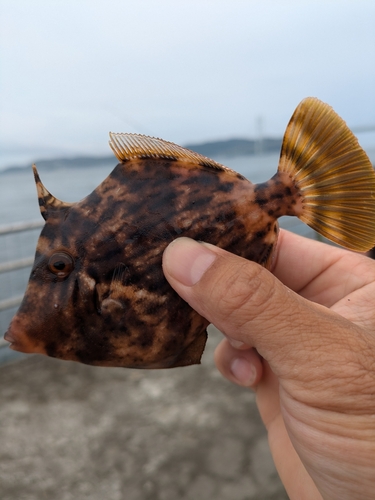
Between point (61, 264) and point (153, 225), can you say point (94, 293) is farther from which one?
point (153, 225)

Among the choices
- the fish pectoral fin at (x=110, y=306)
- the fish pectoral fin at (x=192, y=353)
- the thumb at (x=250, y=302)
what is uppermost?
the thumb at (x=250, y=302)

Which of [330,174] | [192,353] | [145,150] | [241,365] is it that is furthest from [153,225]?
[241,365]

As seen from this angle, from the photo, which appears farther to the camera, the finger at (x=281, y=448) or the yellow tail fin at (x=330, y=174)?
the finger at (x=281, y=448)

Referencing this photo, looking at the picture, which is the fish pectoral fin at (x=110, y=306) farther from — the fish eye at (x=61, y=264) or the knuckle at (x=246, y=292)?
the knuckle at (x=246, y=292)

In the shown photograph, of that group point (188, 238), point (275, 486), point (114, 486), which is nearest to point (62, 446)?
point (114, 486)

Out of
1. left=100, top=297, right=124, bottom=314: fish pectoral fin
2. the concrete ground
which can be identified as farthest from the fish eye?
the concrete ground

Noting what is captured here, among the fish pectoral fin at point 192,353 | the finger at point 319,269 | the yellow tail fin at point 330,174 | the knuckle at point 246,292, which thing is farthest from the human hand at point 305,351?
the finger at point 319,269

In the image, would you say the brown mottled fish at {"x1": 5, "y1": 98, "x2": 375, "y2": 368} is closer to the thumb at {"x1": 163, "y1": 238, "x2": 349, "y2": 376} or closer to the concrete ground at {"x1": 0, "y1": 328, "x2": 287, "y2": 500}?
the thumb at {"x1": 163, "y1": 238, "x2": 349, "y2": 376}
